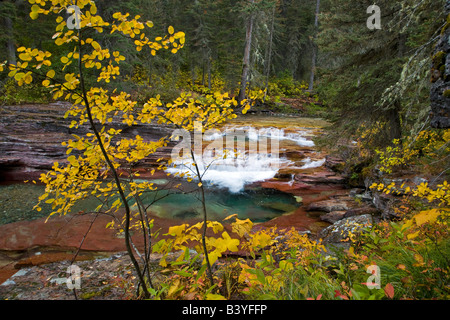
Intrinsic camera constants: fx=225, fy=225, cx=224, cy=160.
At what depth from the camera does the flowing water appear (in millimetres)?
6383

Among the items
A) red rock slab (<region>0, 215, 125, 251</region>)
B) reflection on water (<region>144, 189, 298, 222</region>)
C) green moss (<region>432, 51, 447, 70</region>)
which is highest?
green moss (<region>432, 51, 447, 70</region>)

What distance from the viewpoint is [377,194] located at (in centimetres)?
592

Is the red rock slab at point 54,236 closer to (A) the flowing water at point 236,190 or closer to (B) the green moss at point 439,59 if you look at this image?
(A) the flowing water at point 236,190

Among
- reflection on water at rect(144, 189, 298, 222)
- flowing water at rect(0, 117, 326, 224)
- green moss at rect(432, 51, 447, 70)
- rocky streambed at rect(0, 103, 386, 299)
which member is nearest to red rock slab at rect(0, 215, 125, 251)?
rocky streambed at rect(0, 103, 386, 299)

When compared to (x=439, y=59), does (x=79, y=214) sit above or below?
below

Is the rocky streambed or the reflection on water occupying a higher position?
the rocky streambed

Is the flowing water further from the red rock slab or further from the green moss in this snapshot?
the green moss

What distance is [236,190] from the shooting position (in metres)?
8.27

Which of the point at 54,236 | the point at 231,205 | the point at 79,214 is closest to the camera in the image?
the point at 79,214

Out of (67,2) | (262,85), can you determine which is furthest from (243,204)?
(262,85)

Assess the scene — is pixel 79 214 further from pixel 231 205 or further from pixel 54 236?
pixel 231 205

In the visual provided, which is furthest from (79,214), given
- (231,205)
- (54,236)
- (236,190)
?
(236,190)
